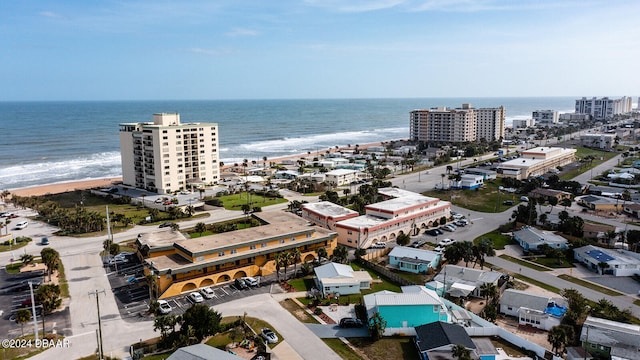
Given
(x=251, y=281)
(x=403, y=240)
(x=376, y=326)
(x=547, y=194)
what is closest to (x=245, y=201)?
(x=403, y=240)

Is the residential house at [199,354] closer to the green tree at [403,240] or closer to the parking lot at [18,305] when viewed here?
the parking lot at [18,305]

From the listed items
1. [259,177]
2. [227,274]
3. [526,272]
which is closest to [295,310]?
[227,274]

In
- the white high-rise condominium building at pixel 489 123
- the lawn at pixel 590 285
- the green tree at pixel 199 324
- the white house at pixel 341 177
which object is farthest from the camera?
the white high-rise condominium building at pixel 489 123

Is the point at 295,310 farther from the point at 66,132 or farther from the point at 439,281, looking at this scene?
the point at 66,132

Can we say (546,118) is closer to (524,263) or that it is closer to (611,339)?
(524,263)

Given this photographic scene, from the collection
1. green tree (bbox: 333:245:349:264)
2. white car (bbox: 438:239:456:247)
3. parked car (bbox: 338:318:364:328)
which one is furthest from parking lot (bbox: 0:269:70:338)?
white car (bbox: 438:239:456:247)

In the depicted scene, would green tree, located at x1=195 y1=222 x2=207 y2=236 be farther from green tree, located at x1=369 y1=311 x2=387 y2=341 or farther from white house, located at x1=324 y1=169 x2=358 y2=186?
white house, located at x1=324 y1=169 x2=358 y2=186

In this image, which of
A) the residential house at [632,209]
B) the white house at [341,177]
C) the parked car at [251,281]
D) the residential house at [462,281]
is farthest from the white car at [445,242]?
the white house at [341,177]
